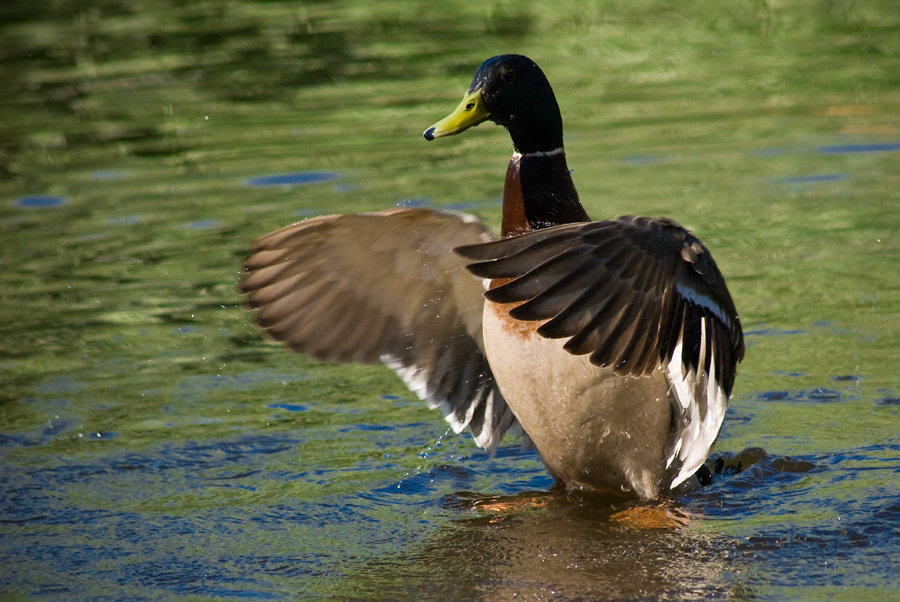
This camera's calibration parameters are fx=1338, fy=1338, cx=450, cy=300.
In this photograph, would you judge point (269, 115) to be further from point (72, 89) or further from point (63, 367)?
point (63, 367)

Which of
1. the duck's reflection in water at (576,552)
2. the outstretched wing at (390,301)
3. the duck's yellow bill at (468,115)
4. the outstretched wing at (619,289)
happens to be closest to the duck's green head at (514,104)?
the duck's yellow bill at (468,115)

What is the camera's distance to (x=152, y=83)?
1257 centimetres

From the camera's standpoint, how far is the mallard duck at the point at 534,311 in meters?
4.21

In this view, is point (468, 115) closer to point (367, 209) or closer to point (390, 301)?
point (390, 301)

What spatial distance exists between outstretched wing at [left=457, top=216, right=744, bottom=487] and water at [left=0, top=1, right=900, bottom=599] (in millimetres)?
826

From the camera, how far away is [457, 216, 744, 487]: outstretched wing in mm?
4129

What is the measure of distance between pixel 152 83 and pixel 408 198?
4490mm

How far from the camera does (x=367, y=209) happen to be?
886 centimetres

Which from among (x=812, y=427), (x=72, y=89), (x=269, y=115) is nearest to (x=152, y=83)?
(x=72, y=89)

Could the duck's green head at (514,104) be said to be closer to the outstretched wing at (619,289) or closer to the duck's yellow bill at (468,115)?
the duck's yellow bill at (468,115)

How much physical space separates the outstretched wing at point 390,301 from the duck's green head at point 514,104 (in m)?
0.42

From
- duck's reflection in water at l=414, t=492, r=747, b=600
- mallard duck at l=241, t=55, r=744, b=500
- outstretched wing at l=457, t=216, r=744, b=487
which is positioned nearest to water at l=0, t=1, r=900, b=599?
duck's reflection in water at l=414, t=492, r=747, b=600

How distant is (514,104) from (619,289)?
145cm

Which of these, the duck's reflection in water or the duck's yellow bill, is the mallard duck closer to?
the duck's yellow bill
